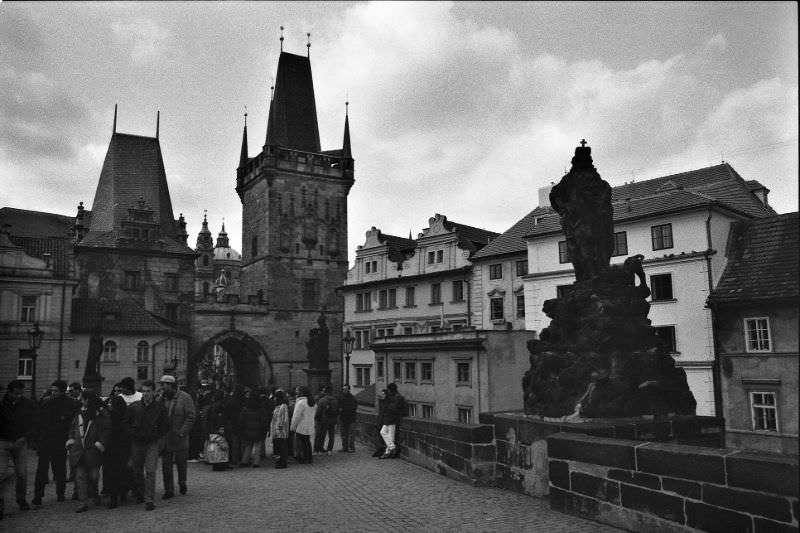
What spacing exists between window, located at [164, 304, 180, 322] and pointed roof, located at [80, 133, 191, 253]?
13.8 feet

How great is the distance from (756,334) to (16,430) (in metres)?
20.8

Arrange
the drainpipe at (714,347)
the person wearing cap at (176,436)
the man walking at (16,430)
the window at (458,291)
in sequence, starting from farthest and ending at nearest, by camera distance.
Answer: the window at (458,291) → the drainpipe at (714,347) → the person wearing cap at (176,436) → the man walking at (16,430)

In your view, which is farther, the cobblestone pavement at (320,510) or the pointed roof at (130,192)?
the pointed roof at (130,192)

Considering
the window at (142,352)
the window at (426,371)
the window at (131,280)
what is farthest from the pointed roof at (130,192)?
the window at (426,371)

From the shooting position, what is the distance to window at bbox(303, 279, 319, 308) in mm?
53862

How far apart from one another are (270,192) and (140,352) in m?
20.6

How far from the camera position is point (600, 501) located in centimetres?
650

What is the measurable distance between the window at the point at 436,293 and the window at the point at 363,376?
712 centimetres

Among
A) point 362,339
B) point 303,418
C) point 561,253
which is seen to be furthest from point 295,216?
point 303,418

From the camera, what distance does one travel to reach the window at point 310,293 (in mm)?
53862

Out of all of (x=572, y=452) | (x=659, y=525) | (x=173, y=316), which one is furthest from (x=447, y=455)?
(x=173, y=316)

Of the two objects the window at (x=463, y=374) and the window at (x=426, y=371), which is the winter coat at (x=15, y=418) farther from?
the window at (x=426, y=371)

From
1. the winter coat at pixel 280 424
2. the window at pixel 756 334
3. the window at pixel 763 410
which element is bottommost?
the window at pixel 763 410

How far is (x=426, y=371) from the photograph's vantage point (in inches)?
1253
